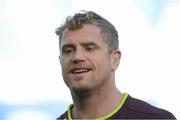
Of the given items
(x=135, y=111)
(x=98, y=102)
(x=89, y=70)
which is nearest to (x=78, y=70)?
(x=89, y=70)

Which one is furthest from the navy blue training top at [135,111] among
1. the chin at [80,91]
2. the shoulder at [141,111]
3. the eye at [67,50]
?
the eye at [67,50]

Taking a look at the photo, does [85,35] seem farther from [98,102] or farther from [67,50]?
[98,102]

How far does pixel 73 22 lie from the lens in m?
2.97

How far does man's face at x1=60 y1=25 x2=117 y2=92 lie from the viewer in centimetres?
280

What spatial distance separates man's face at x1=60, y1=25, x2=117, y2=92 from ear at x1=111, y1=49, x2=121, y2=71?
36mm

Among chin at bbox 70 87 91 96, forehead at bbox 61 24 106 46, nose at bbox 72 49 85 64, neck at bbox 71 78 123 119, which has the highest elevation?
forehead at bbox 61 24 106 46

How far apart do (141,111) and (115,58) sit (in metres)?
0.38

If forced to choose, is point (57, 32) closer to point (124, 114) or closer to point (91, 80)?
point (91, 80)

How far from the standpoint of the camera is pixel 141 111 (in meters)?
2.92

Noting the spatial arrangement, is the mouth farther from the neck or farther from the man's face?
the neck

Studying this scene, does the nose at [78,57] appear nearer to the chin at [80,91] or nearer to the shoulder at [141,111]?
the chin at [80,91]

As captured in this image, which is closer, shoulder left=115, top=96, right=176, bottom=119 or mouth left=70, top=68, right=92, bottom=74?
mouth left=70, top=68, right=92, bottom=74

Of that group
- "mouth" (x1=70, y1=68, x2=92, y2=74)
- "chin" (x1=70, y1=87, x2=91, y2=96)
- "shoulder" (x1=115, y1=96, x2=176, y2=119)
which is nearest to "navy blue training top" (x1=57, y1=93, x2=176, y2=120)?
"shoulder" (x1=115, y1=96, x2=176, y2=119)

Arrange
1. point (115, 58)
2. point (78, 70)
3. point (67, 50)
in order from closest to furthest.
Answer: point (78, 70) < point (67, 50) < point (115, 58)
